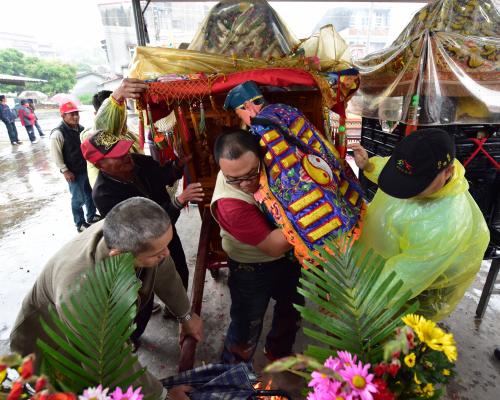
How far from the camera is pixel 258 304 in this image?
1902 millimetres

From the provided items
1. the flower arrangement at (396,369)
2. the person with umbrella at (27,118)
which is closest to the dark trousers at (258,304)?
the flower arrangement at (396,369)

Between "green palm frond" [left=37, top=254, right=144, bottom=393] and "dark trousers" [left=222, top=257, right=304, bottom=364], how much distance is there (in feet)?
3.58

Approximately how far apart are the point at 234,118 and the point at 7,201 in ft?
18.4

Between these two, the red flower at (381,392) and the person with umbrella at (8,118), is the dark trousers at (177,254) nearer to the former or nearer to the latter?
the red flower at (381,392)

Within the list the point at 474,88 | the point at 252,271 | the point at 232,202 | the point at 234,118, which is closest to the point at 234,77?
the point at 234,118

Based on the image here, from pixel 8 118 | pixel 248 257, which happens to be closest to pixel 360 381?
pixel 248 257

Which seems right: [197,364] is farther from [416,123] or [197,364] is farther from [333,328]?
[416,123]

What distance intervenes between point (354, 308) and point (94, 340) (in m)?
0.61

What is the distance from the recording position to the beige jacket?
3.88 feet

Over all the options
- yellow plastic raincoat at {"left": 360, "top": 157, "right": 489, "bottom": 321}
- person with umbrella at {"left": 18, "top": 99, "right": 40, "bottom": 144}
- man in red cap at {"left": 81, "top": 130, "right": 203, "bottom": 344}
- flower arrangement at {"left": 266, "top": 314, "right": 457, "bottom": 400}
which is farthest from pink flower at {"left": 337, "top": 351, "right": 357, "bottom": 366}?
person with umbrella at {"left": 18, "top": 99, "right": 40, "bottom": 144}

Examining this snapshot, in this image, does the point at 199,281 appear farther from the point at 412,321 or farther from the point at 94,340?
the point at 412,321

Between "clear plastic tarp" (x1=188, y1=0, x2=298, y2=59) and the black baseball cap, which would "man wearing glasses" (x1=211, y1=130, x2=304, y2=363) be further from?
"clear plastic tarp" (x1=188, y1=0, x2=298, y2=59)

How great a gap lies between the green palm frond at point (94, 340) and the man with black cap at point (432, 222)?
2.94 ft

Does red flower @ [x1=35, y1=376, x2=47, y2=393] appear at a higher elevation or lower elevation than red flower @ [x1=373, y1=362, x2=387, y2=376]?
higher
